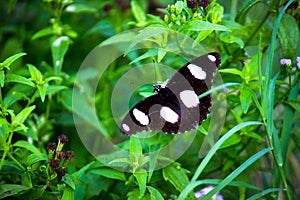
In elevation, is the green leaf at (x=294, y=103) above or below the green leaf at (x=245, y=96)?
below

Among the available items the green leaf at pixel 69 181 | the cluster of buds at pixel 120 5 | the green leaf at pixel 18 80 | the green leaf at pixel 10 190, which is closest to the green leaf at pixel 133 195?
the green leaf at pixel 69 181

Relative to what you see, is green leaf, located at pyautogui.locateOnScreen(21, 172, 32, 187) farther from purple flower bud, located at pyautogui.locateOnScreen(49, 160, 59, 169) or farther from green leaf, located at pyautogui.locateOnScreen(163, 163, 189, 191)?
green leaf, located at pyautogui.locateOnScreen(163, 163, 189, 191)

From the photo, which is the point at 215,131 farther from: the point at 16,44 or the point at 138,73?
the point at 16,44

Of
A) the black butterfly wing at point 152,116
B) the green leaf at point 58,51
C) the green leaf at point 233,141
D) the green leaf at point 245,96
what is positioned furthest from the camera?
the green leaf at point 58,51

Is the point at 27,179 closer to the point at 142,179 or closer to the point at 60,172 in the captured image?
the point at 60,172

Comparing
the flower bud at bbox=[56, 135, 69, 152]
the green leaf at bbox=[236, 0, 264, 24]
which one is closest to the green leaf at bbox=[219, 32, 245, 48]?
the green leaf at bbox=[236, 0, 264, 24]

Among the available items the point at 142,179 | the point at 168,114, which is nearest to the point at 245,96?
the point at 168,114

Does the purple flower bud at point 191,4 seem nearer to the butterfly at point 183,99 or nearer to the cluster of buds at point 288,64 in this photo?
the butterfly at point 183,99
